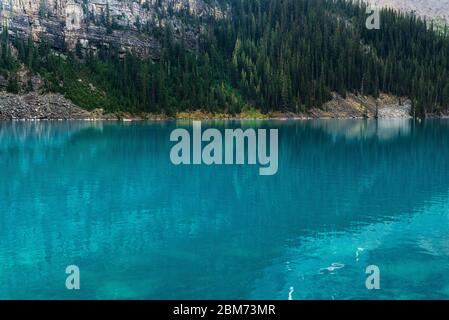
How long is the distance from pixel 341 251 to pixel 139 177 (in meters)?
28.3

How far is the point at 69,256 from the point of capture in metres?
25.8

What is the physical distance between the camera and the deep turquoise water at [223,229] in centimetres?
2184

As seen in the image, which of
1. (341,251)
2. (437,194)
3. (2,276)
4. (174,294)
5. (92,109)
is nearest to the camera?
(174,294)

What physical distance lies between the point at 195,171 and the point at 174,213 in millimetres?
19634

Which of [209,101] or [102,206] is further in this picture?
[209,101]

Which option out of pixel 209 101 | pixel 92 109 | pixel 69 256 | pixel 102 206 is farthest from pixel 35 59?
pixel 69 256

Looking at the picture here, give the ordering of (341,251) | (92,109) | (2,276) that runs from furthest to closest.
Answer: (92,109) < (341,251) < (2,276)

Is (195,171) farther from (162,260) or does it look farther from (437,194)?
(162,260)

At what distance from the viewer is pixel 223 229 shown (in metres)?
31.1

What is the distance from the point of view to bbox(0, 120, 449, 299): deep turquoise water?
21844 mm

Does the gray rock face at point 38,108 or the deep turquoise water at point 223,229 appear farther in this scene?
the gray rock face at point 38,108

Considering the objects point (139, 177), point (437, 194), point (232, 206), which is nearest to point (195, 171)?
point (139, 177)

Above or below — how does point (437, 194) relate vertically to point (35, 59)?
below

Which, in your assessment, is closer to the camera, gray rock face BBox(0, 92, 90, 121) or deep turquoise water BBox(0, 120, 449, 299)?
deep turquoise water BBox(0, 120, 449, 299)
